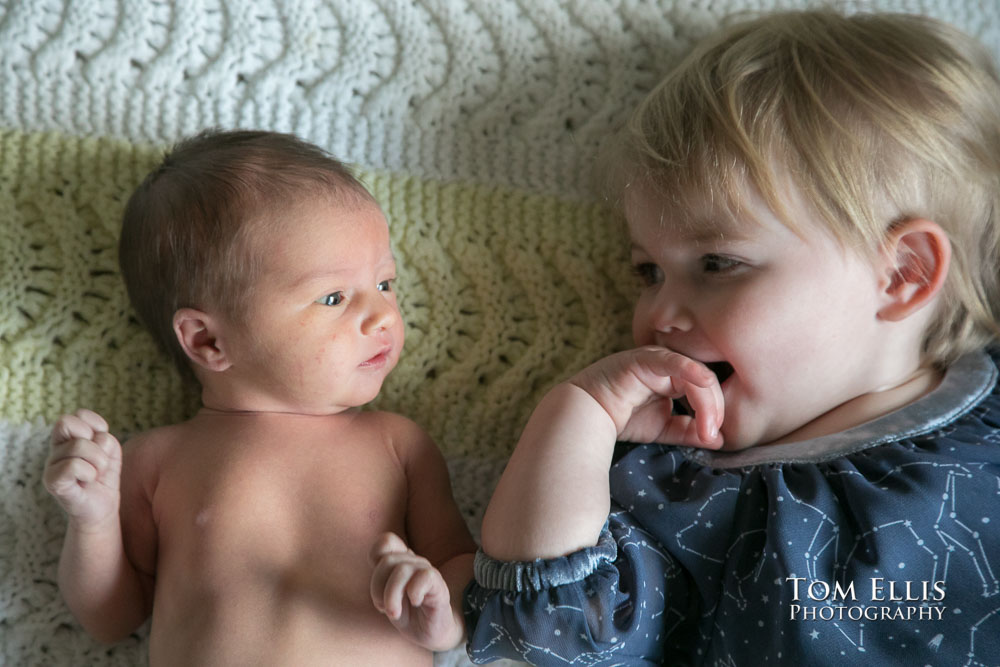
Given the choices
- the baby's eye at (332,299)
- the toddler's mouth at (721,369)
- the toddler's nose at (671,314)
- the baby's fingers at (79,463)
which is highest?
the toddler's nose at (671,314)

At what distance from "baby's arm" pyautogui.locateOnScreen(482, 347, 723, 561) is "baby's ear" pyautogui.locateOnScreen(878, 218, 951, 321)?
0.25 m

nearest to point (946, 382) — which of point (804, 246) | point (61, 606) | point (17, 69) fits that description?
point (804, 246)

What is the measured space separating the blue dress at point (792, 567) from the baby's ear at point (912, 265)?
133mm

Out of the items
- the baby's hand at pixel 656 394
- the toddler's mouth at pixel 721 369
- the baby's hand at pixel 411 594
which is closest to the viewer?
the baby's hand at pixel 411 594

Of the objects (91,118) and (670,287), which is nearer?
(670,287)

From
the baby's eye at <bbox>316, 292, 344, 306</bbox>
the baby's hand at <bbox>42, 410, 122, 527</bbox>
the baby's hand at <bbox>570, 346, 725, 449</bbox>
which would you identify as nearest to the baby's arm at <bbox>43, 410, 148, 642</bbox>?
the baby's hand at <bbox>42, 410, 122, 527</bbox>

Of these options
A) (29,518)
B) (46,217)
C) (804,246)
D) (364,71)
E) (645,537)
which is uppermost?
(364,71)

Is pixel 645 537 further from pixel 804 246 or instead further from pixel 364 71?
pixel 364 71

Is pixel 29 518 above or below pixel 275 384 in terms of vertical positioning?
below

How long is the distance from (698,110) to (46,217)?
911 millimetres

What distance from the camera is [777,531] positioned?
1.05 meters

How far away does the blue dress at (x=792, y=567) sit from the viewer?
1.01m

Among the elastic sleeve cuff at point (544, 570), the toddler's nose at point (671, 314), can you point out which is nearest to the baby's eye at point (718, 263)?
the toddler's nose at point (671, 314)

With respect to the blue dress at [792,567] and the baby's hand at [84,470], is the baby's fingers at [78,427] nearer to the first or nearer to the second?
the baby's hand at [84,470]
